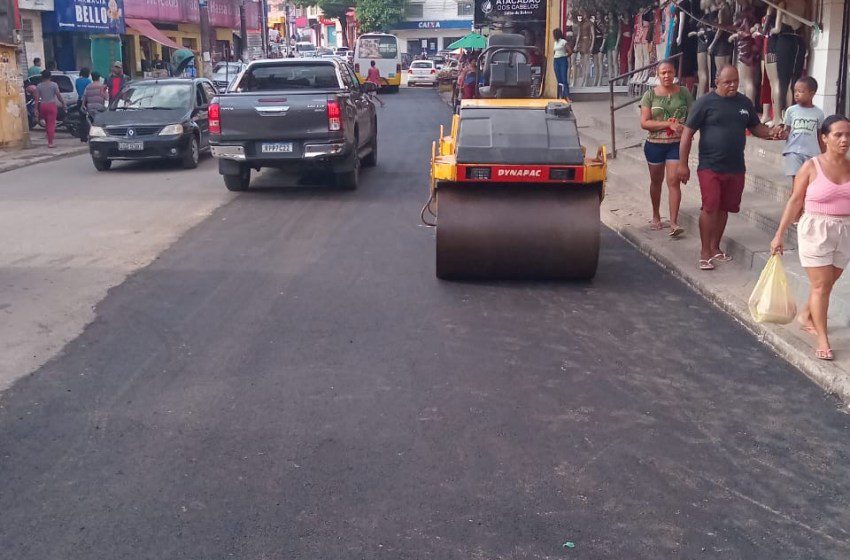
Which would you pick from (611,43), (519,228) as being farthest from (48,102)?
(519,228)

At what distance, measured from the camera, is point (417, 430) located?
5.21 m

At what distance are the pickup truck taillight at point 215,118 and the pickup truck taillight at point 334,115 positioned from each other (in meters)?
1.49

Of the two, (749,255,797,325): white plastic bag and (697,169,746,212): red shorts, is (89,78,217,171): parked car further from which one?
(749,255,797,325): white plastic bag

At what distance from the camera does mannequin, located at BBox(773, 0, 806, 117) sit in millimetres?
12656

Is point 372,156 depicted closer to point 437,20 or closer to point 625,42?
point 625,42

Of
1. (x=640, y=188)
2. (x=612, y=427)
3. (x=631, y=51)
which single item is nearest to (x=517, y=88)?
(x=640, y=188)

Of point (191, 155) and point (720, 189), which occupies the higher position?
point (720, 189)

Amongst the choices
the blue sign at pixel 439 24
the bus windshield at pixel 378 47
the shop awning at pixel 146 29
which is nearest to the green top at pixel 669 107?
the shop awning at pixel 146 29

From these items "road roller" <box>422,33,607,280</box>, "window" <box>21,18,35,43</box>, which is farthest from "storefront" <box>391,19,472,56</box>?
"road roller" <box>422,33,607,280</box>

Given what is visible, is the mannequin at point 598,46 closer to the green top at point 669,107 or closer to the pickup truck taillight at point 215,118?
the pickup truck taillight at point 215,118

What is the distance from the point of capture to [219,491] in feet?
14.8

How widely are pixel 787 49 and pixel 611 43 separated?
46.9 ft

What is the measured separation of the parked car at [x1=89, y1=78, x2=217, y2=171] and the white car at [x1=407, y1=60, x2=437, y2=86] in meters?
35.3

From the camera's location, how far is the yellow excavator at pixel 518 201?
8.05 meters
